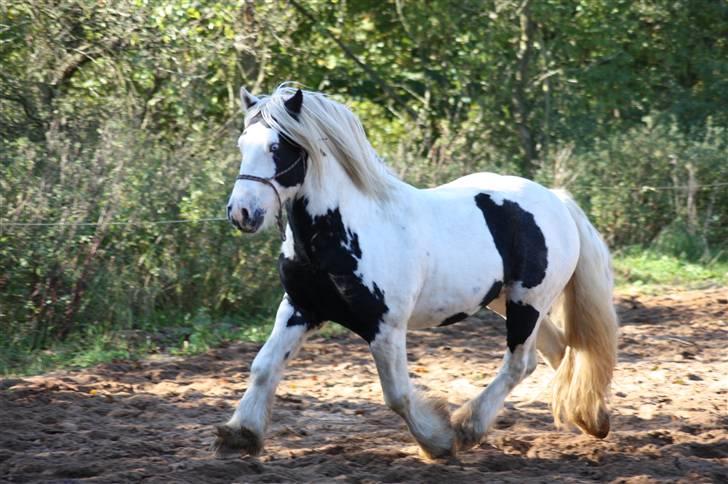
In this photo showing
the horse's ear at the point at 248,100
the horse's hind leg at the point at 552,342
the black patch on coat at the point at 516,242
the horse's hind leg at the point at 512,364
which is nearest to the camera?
the horse's ear at the point at 248,100

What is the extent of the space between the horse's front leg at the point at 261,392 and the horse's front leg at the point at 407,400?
410 millimetres

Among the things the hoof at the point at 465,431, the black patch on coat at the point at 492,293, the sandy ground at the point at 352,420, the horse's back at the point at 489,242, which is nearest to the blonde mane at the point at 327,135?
the horse's back at the point at 489,242

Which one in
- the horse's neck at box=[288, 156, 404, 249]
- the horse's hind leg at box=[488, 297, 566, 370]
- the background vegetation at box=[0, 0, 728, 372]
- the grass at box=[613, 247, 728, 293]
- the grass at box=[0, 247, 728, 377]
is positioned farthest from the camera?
the grass at box=[613, 247, 728, 293]

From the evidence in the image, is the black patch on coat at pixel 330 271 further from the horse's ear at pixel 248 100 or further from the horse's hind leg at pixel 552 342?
the horse's hind leg at pixel 552 342

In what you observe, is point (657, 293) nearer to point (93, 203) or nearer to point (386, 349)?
point (93, 203)

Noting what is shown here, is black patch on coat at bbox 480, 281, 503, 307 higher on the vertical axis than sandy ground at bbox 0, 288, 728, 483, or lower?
higher

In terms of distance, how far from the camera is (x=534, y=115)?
1583 centimetres

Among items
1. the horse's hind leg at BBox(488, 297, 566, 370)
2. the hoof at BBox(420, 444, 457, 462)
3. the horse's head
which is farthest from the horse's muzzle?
the horse's hind leg at BBox(488, 297, 566, 370)

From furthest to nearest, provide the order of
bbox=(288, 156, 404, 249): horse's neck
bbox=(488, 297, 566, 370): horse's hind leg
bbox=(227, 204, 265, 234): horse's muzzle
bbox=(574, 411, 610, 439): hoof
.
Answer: bbox=(488, 297, 566, 370): horse's hind leg < bbox=(574, 411, 610, 439): hoof < bbox=(288, 156, 404, 249): horse's neck < bbox=(227, 204, 265, 234): horse's muzzle

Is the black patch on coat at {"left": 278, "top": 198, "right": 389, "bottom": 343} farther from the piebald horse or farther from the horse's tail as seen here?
the horse's tail

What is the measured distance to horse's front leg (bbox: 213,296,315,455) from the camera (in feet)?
16.4

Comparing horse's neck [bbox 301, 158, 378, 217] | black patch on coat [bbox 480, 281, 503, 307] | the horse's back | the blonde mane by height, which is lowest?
black patch on coat [bbox 480, 281, 503, 307]

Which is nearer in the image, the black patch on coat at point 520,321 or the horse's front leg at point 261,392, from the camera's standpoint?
the horse's front leg at point 261,392

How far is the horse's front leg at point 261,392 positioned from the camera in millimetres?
4988
